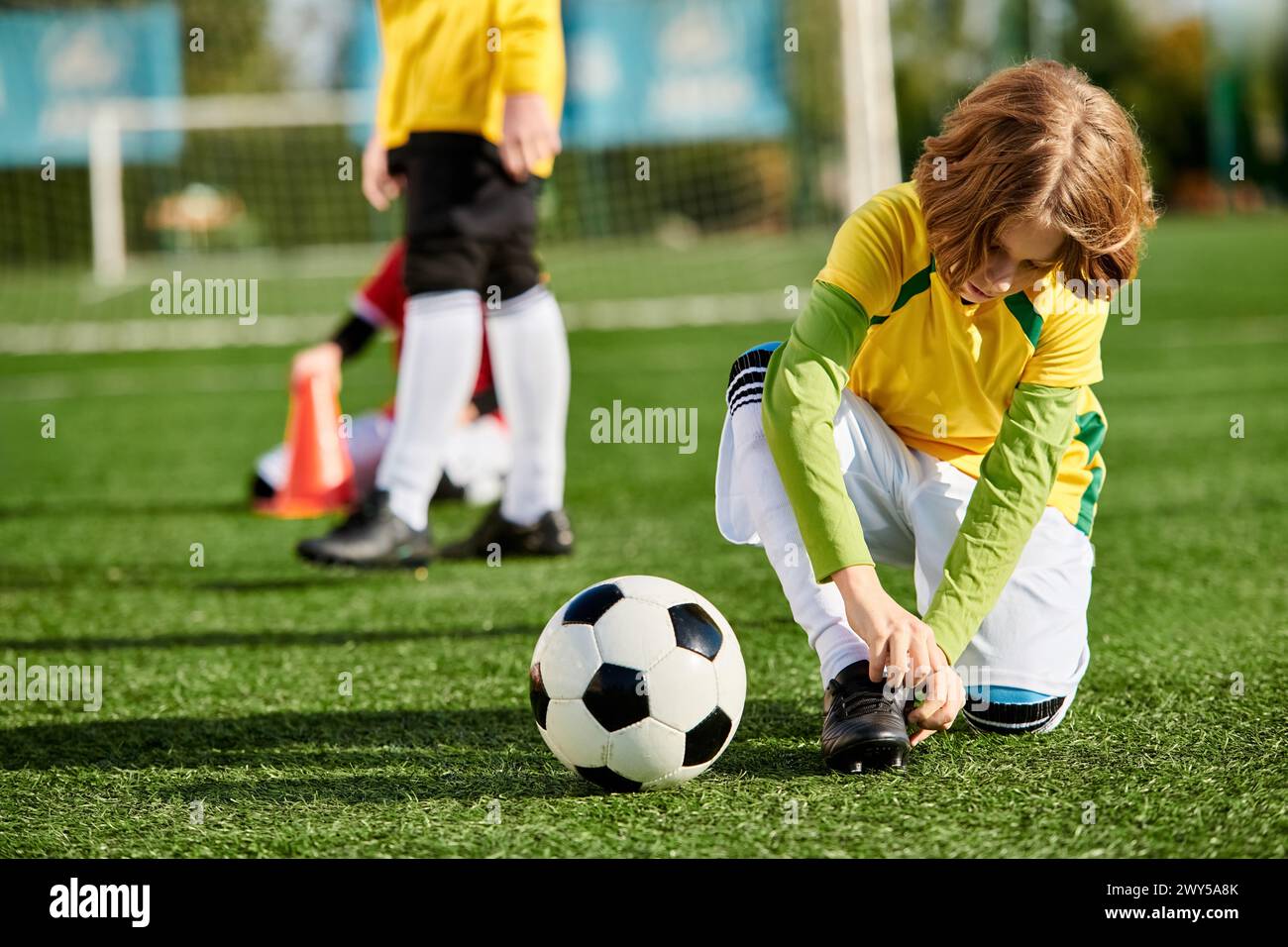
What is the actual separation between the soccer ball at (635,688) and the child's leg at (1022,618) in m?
0.45

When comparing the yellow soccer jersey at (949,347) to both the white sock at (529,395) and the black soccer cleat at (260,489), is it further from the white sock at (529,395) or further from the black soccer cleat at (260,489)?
the black soccer cleat at (260,489)

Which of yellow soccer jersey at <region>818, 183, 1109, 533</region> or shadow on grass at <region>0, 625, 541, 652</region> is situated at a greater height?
yellow soccer jersey at <region>818, 183, 1109, 533</region>

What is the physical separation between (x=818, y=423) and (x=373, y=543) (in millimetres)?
2024

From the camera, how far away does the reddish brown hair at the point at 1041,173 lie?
2.09 m

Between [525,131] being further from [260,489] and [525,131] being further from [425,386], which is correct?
[260,489]

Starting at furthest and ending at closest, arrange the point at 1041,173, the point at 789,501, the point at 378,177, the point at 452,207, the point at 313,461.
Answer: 1. the point at 313,461
2. the point at 378,177
3. the point at 452,207
4. the point at 789,501
5. the point at 1041,173

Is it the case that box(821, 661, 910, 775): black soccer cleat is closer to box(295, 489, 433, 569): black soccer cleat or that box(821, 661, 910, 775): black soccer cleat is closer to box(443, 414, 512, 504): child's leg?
box(295, 489, 433, 569): black soccer cleat

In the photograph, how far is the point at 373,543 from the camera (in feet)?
13.0

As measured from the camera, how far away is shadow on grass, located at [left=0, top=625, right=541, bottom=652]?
331 cm

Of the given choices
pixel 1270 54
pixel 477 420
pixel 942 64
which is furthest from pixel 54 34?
pixel 1270 54

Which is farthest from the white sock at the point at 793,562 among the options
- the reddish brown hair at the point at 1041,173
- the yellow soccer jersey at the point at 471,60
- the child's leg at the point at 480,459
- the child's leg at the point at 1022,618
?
the child's leg at the point at 480,459

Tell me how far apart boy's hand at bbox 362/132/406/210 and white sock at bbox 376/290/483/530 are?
1.46 feet

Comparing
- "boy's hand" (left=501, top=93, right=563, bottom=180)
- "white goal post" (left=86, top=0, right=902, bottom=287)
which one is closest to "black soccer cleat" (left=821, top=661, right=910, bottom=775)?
"boy's hand" (left=501, top=93, right=563, bottom=180)

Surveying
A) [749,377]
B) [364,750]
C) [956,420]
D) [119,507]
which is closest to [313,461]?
[119,507]
